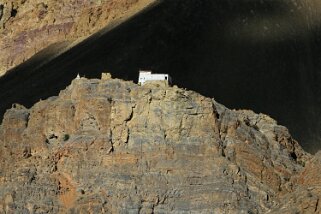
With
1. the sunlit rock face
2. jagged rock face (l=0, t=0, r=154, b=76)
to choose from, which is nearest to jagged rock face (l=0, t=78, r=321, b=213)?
the sunlit rock face

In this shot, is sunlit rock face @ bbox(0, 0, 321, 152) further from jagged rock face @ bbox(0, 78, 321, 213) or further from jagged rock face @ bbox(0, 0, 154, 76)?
jagged rock face @ bbox(0, 78, 321, 213)

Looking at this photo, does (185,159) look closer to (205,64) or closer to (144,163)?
(144,163)

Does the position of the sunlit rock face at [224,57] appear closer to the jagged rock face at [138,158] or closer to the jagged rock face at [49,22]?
the jagged rock face at [49,22]

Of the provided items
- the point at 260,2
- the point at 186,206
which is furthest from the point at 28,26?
the point at 186,206

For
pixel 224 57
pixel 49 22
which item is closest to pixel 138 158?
pixel 224 57

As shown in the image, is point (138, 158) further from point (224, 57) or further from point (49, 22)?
point (49, 22)
